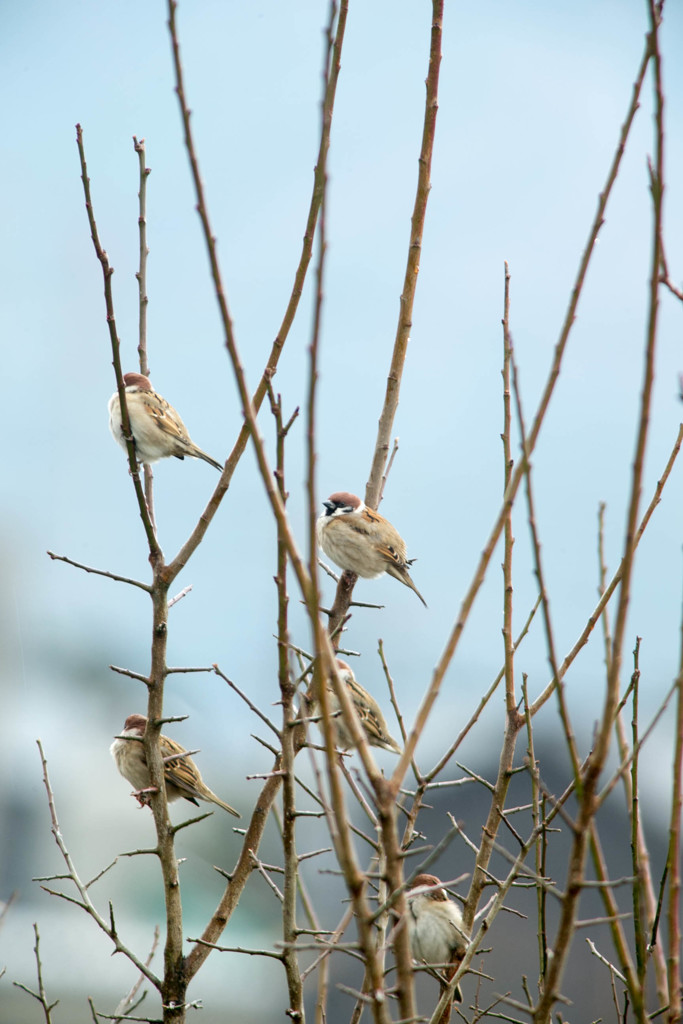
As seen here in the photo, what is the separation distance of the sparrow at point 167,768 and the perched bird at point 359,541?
3.49 ft

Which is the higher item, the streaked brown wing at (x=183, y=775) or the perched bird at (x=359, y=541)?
the perched bird at (x=359, y=541)

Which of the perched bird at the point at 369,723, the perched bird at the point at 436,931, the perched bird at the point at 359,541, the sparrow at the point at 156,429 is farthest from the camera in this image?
the perched bird at the point at 359,541

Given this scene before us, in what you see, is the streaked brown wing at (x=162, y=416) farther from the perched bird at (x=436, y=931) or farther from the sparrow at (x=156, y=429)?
the perched bird at (x=436, y=931)

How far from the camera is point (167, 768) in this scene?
356 centimetres

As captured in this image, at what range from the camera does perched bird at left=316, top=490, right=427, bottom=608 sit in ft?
13.2

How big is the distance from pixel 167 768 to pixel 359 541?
49.6 inches

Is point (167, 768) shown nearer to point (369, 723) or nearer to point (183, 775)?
point (183, 775)

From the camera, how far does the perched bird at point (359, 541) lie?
158 inches

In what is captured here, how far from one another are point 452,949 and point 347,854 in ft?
9.17

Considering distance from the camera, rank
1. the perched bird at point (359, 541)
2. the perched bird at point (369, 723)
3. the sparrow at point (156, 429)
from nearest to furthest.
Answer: the perched bird at point (369, 723), the sparrow at point (156, 429), the perched bird at point (359, 541)

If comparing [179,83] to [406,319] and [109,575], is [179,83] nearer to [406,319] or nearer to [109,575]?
[406,319]

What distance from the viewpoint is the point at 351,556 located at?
4.04m

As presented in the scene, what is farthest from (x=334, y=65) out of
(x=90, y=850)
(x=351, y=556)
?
(x=90, y=850)

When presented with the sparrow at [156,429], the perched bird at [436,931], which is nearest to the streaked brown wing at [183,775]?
the perched bird at [436,931]
